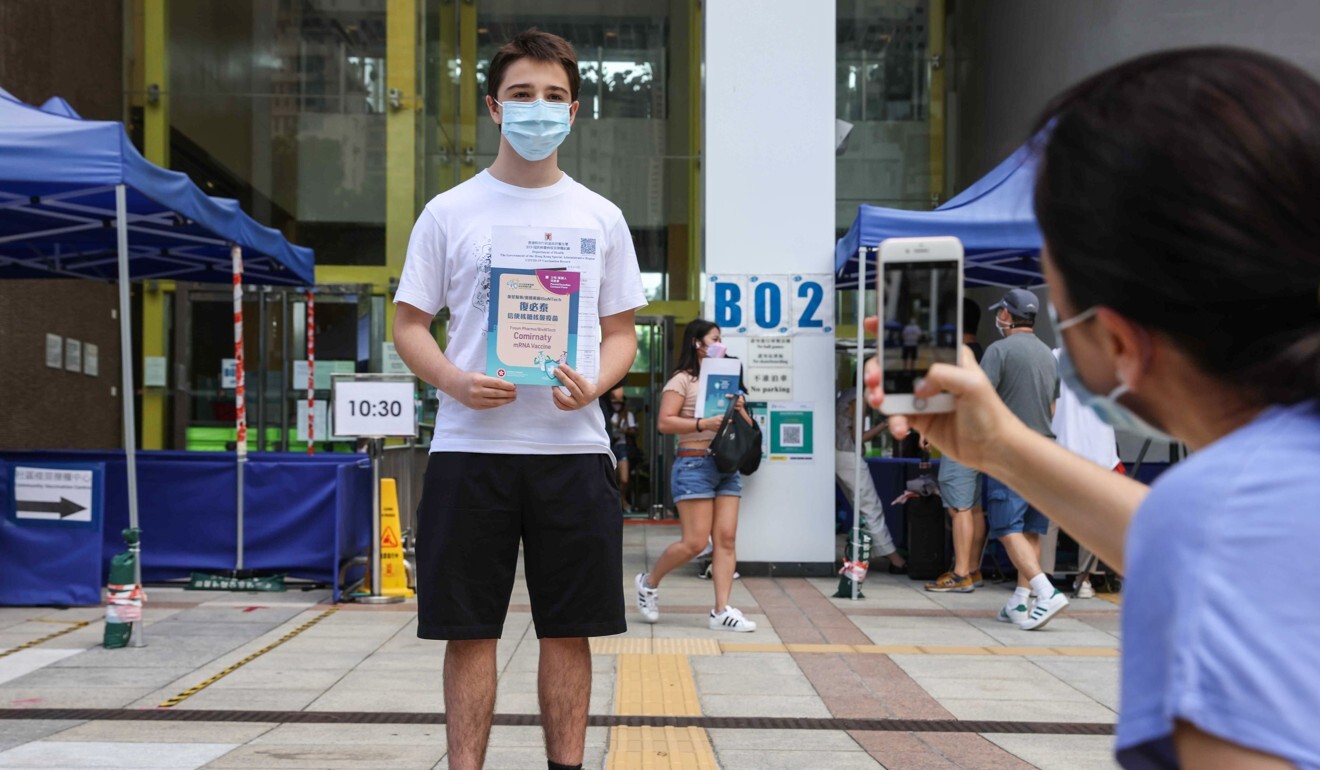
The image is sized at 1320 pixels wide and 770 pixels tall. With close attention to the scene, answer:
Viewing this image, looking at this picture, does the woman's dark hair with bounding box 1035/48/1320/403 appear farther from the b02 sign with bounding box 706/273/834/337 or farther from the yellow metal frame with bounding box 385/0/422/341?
the yellow metal frame with bounding box 385/0/422/341

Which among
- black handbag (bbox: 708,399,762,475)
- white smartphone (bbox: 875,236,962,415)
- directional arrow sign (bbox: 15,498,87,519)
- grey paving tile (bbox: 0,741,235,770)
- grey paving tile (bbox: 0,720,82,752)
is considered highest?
white smartphone (bbox: 875,236,962,415)

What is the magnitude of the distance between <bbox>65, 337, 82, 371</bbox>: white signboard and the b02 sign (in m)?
7.74

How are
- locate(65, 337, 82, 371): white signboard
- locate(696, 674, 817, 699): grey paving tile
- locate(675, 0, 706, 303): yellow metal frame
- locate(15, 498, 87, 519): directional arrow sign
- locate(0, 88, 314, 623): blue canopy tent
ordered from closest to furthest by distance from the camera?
1. locate(696, 674, 817, 699): grey paving tile
2. locate(0, 88, 314, 623): blue canopy tent
3. locate(15, 498, 87, 519): directional arrow sign
4. locate(65, 337, 82, 371): white signboard
5. locate(675, 0, 706, 303): yellow metal frame

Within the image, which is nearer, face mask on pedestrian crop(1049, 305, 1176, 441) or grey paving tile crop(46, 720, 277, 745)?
face mask on pedestrian crop(1049, 305, 1176, 441)

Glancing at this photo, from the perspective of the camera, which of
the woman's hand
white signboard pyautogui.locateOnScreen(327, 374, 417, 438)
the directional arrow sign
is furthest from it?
white signboard pyautogui.locateOnScreen(327, 374, 417, 438)

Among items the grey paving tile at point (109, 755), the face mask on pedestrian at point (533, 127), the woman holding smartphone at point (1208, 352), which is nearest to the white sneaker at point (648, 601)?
the grey paving tile at point (109, 755)

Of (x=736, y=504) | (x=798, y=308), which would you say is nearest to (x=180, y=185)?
(x=736, y=504)

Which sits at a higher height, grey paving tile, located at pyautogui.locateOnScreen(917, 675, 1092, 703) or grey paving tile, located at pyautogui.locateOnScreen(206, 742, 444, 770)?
grey paving tile, located at pyautogui.locateOnScreen(206, 742, 444, 770)

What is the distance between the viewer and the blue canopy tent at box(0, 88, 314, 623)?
22.3ft

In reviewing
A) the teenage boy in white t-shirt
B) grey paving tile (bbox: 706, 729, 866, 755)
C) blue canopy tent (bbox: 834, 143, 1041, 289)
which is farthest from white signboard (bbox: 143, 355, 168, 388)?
the teenage boy in white t-shirt

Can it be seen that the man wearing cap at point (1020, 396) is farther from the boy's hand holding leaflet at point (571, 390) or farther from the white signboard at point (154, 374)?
the white signboard at point (154, 374)

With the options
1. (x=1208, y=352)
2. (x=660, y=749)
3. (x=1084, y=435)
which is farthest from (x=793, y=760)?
(x=1084, y=435)

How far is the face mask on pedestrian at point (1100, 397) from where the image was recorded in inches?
44.6

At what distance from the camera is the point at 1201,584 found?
35.2 inches
